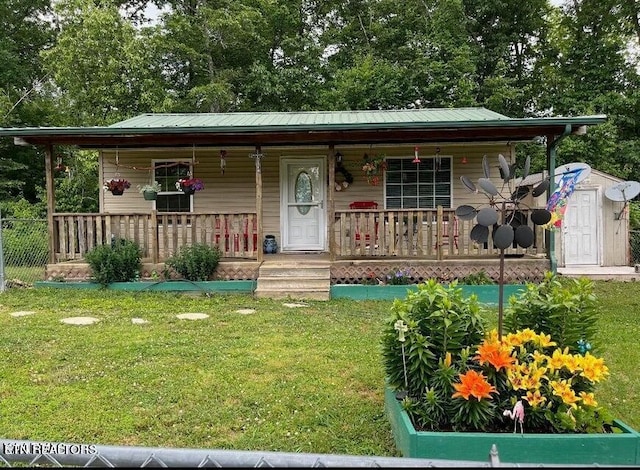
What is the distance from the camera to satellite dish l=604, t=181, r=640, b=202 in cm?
965

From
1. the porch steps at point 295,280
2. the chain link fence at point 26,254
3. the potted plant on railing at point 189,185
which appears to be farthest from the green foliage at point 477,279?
the chain link fence at point 26,254

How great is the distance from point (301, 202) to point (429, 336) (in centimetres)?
756

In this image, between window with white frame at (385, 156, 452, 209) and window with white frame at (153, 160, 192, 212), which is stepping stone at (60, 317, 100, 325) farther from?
window with white frame at (385, 156, 452, 209)

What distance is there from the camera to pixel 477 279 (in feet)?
25.2

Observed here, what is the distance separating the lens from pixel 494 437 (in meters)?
2.50

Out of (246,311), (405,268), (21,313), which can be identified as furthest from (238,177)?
(21,313)

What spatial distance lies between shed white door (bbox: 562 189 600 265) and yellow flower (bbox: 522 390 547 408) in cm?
847

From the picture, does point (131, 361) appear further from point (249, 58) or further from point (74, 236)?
point (249, 58)

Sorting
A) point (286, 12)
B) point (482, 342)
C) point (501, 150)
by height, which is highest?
point (286, 12)

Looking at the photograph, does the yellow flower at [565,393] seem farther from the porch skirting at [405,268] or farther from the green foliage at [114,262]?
the green foliage at [114,262]

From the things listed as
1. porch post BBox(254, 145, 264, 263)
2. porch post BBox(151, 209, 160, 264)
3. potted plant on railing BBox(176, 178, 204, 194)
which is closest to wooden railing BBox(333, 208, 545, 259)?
porch post BBox(254, 145, 264, 263)

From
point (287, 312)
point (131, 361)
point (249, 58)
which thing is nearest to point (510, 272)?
point (287, 312)

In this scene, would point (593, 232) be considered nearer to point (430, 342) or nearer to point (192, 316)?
point (192, 316)

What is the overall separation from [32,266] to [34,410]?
697 cm
